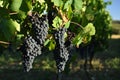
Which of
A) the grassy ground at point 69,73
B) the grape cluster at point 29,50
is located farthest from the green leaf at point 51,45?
the grassy ground at point 69,73

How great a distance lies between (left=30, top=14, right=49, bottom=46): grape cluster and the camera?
452cm

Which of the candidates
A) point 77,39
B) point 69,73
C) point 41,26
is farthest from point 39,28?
point 69,73

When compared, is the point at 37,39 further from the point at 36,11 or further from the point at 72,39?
the point at 72,39

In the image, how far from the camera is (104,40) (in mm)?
17609

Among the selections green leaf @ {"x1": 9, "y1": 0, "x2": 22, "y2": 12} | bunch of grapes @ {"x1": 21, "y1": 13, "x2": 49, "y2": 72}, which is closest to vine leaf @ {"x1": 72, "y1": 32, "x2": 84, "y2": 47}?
bunch of grapes @ {"x1": 21, "y1": 13, "x2": 49, "y2": 72}

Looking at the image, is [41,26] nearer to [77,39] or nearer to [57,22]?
[57,22]

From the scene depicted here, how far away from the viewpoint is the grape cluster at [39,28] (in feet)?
14.8

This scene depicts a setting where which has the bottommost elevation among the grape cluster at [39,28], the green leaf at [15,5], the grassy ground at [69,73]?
the grassy ground at [69,73]

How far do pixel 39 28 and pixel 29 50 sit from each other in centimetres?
34

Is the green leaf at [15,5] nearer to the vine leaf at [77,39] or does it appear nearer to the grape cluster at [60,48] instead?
the grape cluster at [60,48]

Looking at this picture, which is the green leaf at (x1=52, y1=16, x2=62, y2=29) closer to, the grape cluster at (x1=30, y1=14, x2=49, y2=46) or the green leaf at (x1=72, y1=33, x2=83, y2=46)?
the grape cluster at (x1=30, y1=14, x2=49, y2=46)

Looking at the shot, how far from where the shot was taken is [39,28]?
4.53 meters

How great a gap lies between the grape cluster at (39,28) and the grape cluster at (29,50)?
74 mm

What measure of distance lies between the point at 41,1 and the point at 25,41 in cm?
59
